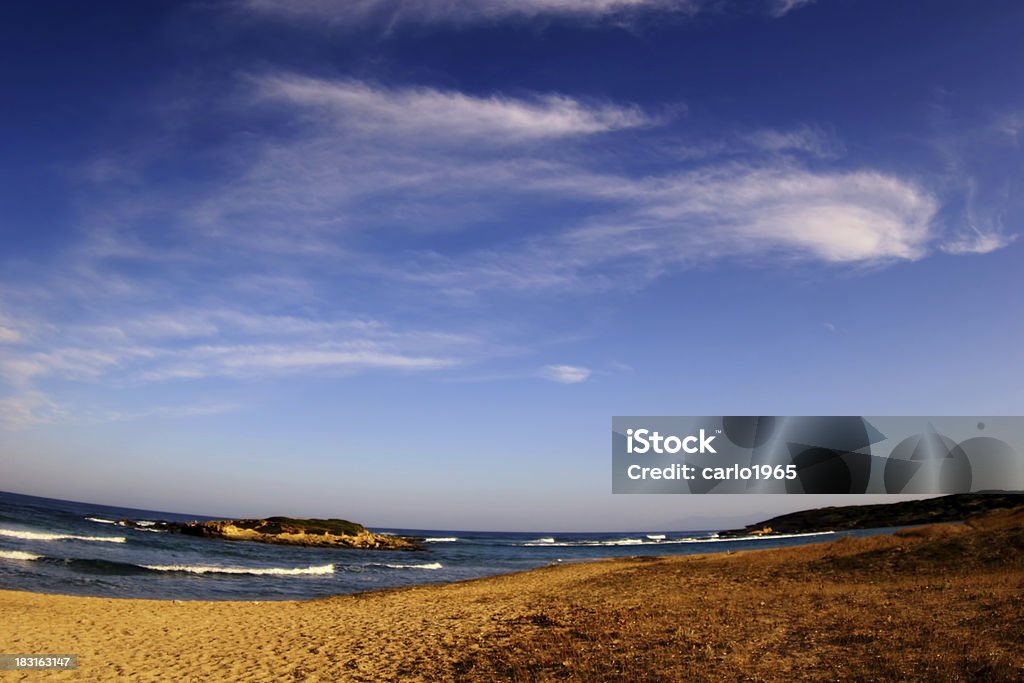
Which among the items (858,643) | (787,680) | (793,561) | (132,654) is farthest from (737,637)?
(793,561)

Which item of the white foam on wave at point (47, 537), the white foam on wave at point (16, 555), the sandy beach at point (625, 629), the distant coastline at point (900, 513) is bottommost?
the distant coastline at point (900, 513)

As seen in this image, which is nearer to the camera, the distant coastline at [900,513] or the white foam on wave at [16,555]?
the white foam on wave at [16,555]

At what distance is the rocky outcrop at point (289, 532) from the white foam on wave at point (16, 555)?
1394 inches

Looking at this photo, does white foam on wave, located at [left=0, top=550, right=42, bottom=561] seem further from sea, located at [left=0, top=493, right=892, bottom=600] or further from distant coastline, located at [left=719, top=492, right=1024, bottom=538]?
distant coastline, located at [left=719, top=492, right=1024, bottom=538]

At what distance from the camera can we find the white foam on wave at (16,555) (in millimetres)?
33844

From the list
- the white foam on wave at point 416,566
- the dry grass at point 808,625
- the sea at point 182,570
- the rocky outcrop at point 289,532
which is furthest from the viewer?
the rocky outcrop at point 289,532

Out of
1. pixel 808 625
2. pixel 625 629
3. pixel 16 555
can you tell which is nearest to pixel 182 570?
pixel 16 555

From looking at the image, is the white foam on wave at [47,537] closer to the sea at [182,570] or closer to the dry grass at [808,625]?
the sea at [182,570]

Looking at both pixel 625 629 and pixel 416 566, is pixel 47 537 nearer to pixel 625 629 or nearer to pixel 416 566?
pixel 416 566

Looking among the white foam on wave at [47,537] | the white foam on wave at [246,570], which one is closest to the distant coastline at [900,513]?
the white foam on wave at [246,570]

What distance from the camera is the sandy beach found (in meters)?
10.8

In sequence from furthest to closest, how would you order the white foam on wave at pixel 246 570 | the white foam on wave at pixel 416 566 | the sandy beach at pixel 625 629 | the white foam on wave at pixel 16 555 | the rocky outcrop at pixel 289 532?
the rocky outcrop at pixel 289 532 → the white foam on wave at pixel 416 566 → the white foam on wave at pixel 246 570 → the white foam on wave at pixel 16 555 → the sandy beach at pixel 625 629

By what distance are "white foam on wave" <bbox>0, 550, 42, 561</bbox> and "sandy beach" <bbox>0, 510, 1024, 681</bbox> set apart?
48.9 ft

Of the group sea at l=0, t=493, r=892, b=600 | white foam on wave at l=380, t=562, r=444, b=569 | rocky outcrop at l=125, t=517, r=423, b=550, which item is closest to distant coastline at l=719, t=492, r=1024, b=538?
white foam on wave at l=380, t=562, r=444, b=569
